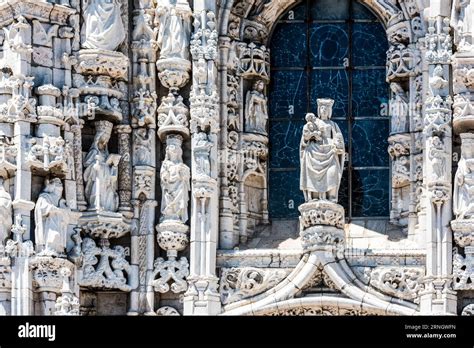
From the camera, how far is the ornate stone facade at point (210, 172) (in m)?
36.4

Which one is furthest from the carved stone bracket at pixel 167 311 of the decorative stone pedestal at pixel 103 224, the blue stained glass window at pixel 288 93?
the blue stained glass window at pixel 288 93

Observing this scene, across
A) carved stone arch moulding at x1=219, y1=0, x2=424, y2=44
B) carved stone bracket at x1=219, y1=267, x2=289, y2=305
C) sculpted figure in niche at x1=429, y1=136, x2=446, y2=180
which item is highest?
carved stone arch moulding at x1=219, y1=0, x2=424, y2=44

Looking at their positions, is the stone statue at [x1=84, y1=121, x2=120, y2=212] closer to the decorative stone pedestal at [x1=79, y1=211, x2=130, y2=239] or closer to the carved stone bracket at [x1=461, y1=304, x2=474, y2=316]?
the decorative stone pedestal at [x1=79, y1=211, x2=130, y2=239]

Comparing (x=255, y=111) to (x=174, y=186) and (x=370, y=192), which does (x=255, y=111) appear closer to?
(x=174, y=186)

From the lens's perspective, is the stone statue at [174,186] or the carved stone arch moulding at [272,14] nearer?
the stone statue at [174,186]

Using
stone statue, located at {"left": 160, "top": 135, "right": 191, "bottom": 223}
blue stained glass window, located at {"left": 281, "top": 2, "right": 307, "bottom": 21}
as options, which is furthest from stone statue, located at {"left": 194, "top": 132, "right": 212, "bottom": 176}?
blue stained glass window, located at {"left": 281, "top": 2, "right": 307, "bottom": 21}

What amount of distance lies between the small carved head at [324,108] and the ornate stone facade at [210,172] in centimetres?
2

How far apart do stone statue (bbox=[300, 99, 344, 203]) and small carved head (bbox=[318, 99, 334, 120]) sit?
8.2 inches

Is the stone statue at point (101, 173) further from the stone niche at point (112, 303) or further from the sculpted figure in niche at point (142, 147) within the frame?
the stone niche at point (112, 303)

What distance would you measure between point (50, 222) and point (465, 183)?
521 cm

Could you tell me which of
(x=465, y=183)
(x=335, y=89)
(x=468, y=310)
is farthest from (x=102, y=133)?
(x=468, y=310)

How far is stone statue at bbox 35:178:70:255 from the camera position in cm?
3622

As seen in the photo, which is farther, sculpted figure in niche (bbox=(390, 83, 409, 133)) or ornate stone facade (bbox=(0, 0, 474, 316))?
sculpted figure in niche (bbox=(390, 83, 409, 133))

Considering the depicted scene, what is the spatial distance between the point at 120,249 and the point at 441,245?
13.4 ft
